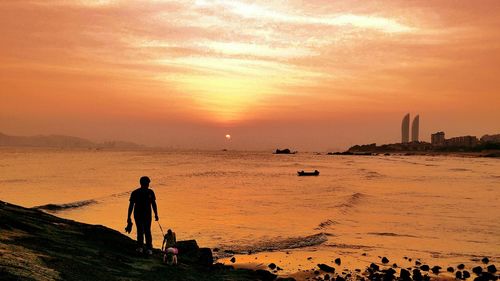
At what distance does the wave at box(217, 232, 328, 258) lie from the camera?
22.3m

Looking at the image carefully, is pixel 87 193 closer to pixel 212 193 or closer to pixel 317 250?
pixel 212 193

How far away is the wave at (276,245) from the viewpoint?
2233cm

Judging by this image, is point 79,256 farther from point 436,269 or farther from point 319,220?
point 319,220

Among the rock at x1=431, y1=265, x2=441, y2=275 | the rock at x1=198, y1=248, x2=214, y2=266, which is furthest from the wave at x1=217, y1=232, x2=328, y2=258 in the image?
the rock at x1=431, y1=265, x2=441, y2=275

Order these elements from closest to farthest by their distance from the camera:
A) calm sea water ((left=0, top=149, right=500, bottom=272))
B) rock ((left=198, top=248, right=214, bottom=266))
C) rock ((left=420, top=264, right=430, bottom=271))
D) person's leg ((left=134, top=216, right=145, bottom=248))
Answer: person's leg ((left=134, top=216, right=145, bottom=248)), rock ((left=198, top=248, right=214, bottom=266)), rock ((left=420, top=264, right=430, bottom=271)), calm sea water ((left=0, top=149, right=500, bottom=272))

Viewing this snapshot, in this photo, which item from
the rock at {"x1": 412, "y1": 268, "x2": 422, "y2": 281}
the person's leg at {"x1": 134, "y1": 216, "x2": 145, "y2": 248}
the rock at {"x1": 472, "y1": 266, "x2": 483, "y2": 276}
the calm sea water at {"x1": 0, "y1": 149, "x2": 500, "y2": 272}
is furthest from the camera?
the calm sea water at {"x1": 0, "y1": 149, "x2": 500, "y2": 272}

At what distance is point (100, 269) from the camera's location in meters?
12.5

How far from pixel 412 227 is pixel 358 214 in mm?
6864

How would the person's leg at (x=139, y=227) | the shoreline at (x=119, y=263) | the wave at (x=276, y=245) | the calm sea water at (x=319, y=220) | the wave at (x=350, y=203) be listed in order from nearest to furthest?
the shoreline at (x=119, y=263) < the person's leg at (x=139, y=227) < the calm sea water at (x=319, y=220) < the wave at (x=276, y=245) < the wave at (x=350, y=203)

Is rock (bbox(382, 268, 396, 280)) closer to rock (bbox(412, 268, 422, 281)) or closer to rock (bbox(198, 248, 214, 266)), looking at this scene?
rock (bbox(412, 268, 422, 281))

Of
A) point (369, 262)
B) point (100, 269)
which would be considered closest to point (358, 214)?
point (369, 262)

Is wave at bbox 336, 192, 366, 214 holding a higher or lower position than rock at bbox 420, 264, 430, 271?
lower

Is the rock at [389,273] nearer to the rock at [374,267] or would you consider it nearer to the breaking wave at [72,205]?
the rock at [374,267]

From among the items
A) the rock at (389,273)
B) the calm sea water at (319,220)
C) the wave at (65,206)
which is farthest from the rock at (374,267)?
the wave at (65,206)
